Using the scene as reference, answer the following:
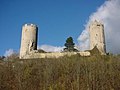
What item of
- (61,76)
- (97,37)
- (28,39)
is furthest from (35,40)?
(61,76)

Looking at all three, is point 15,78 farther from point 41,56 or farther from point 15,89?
point 41,56

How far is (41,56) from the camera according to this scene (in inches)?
1768

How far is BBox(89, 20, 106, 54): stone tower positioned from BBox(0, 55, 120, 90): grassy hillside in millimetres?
14257

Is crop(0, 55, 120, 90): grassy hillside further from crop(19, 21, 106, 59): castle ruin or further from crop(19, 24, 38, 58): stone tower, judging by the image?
crop(19, 24, 38, 58): stone tower

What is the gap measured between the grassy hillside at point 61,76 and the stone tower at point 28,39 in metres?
14.4

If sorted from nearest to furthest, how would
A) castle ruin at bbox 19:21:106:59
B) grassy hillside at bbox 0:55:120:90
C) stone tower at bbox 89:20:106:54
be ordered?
grassy hillside at bbox 0:55:120:90 → castle ruin at bbox 19:21:106:59 → stone tower at bbox 89:20:106:54

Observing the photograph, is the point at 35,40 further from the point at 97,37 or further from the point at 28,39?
the point at 97,37

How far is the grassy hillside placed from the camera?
25.8m

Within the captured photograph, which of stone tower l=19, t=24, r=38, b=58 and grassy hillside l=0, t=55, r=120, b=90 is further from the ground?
stone tower l=19, t=24, r=38, b=58

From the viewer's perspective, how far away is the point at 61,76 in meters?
28.3

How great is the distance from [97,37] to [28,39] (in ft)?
36.3

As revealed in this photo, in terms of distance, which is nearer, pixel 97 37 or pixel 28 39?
pixel 97 37

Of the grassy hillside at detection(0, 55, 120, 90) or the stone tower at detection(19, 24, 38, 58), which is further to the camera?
the stone tower at detection(19, 24, 38, 58)

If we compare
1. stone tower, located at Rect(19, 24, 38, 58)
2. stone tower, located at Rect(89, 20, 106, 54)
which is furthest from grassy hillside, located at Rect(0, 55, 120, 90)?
stone tower, located at Rect(19, 24, 38, 58)
